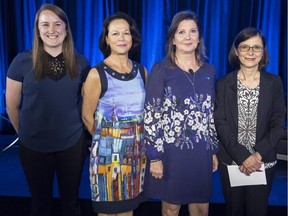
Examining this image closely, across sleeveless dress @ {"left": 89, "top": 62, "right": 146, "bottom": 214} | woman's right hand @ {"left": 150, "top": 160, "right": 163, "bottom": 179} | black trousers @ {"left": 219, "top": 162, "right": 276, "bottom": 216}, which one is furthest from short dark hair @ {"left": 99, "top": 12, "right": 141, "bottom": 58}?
black trousers @ {"left": 219, "top": 162, "right": 276, "bottom": 216}

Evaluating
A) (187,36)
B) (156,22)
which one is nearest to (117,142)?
(187,36)

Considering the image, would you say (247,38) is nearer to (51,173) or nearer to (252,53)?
(252,53)

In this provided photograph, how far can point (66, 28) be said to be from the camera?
6.06ft

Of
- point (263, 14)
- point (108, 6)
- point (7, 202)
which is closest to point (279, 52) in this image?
point (263, 14)

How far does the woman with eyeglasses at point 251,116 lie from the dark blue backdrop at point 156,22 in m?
3.24

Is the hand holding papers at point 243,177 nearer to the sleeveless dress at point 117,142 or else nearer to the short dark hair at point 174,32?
the sleeveless dress at point 117,142

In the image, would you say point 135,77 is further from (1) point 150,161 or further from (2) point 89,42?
(2) point 89,42

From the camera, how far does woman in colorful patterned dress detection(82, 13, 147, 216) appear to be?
171 centimetres

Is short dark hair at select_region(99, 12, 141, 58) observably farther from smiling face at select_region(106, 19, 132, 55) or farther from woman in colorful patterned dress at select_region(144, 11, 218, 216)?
woman in colorful patterned dress at select_region(144, 11, 218, 216)

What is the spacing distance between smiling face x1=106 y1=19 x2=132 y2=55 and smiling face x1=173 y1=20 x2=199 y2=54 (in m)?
0.25

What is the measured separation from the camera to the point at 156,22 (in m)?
5.01

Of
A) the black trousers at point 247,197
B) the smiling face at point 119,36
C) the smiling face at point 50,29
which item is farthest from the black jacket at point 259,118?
the smiling face at point 50,29

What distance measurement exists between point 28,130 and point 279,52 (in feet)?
14.2

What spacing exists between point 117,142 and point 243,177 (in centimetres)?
69
